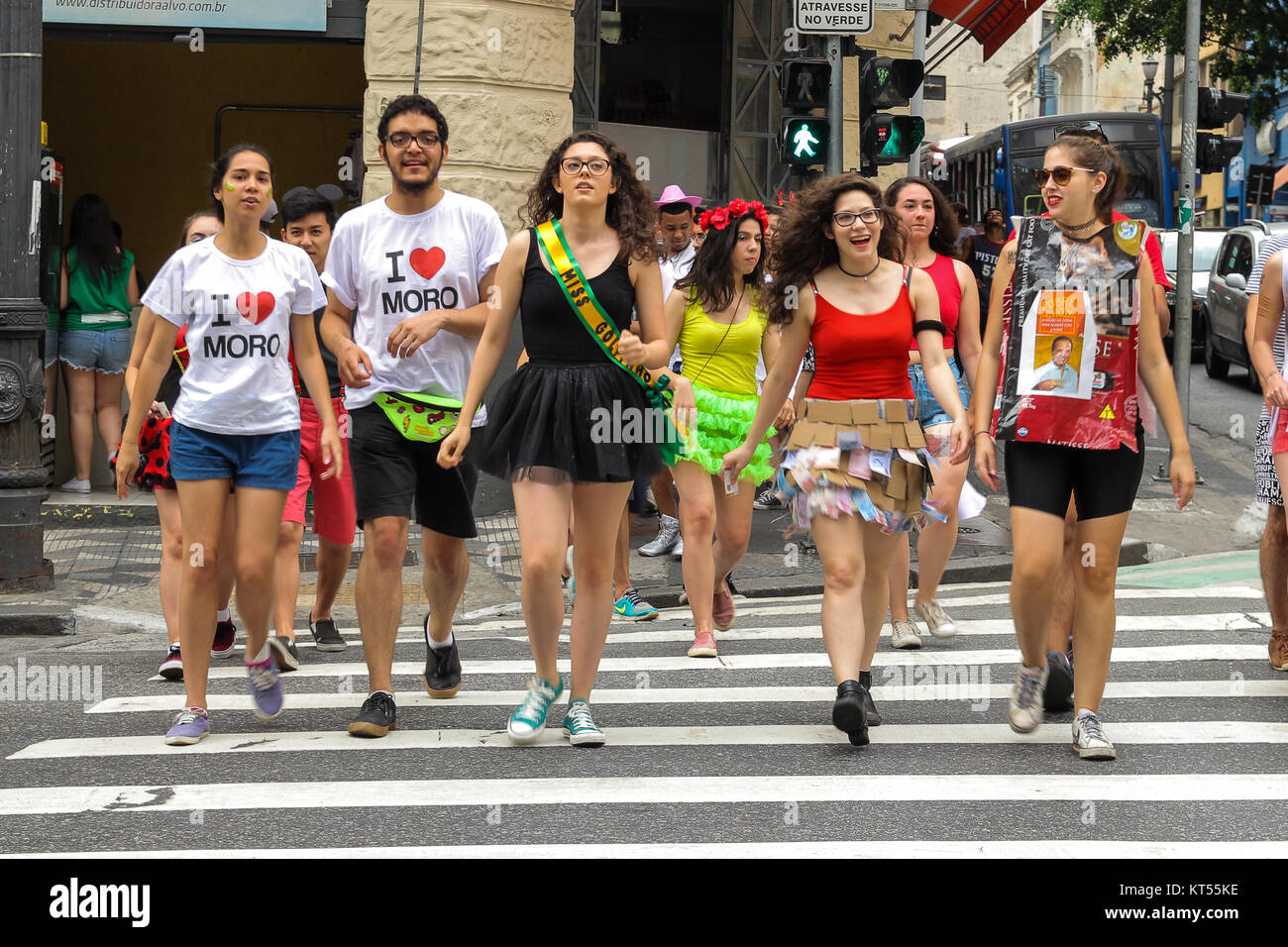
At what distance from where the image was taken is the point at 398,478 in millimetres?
5879

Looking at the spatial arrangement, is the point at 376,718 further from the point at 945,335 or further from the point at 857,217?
the point at 945,335

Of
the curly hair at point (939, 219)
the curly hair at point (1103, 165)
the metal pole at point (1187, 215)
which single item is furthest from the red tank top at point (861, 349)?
the metal pole at point (1187, 215)

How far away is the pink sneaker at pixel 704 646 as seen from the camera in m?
7.46

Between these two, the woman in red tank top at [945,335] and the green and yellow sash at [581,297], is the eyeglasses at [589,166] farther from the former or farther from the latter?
the woman in red tank top at [945,335]

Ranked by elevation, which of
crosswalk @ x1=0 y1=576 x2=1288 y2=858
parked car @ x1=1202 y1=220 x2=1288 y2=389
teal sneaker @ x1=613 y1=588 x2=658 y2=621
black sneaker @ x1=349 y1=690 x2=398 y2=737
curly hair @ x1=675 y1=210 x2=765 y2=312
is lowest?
crosswalk @ x1=0 y1=576 x2=1288 y2=858

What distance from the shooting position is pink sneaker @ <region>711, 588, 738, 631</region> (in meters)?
7.98

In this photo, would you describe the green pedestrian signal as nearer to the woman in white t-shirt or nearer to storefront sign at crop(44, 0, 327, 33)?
storefront sign at crop(44, 0, 327, 33)

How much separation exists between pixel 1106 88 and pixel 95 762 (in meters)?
63.5

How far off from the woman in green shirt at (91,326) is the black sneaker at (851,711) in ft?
26.1

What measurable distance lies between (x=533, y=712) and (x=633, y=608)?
3.00m

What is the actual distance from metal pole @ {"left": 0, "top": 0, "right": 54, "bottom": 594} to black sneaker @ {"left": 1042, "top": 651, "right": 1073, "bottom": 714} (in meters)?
5.62

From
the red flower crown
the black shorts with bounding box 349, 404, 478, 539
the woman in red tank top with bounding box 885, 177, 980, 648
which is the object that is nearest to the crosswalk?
the woman in red tank top with bounding box 885, 177, 980, 648

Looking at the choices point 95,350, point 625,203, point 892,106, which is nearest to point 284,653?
point 625,203

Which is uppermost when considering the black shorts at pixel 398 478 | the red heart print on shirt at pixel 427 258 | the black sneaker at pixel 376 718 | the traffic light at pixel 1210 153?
the traffic light at pixel 1210 153
